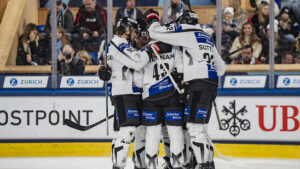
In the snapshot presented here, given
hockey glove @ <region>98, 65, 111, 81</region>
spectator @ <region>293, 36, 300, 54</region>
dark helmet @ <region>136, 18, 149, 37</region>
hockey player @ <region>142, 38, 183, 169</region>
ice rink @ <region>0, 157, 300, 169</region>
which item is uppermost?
dark helmet @ <region>136, 18, 149, 37</region>

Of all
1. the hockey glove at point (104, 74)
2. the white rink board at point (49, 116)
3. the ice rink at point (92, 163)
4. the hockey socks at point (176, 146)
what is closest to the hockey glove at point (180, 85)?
the hockey socks at point (176, 146)

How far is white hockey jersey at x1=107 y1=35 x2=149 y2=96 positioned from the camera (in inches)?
180

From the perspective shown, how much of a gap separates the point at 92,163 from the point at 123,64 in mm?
1640

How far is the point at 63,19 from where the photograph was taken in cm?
648

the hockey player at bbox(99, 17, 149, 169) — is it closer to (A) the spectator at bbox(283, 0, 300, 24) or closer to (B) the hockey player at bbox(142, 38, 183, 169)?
(B) the hockey player at bbox(142, 38, 183, 169)

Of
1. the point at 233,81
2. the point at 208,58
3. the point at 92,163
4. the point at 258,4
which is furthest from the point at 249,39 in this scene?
the point at 92,163

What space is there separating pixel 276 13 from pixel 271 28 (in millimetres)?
182

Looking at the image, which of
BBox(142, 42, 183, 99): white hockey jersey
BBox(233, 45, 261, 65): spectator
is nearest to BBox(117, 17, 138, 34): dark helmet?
BBox(142, 42, 183, 99): white hockey jersey

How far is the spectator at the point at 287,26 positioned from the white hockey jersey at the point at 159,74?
198 cm

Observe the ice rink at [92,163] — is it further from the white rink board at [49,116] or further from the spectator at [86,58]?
the spectator at [86,58]

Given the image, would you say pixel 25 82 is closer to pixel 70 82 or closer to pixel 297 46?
pixel 70 82

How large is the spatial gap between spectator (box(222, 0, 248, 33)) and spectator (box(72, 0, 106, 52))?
1483 mm

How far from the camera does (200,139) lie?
4.62 metres

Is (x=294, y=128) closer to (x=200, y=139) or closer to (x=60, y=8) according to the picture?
(x=200, y=139)
